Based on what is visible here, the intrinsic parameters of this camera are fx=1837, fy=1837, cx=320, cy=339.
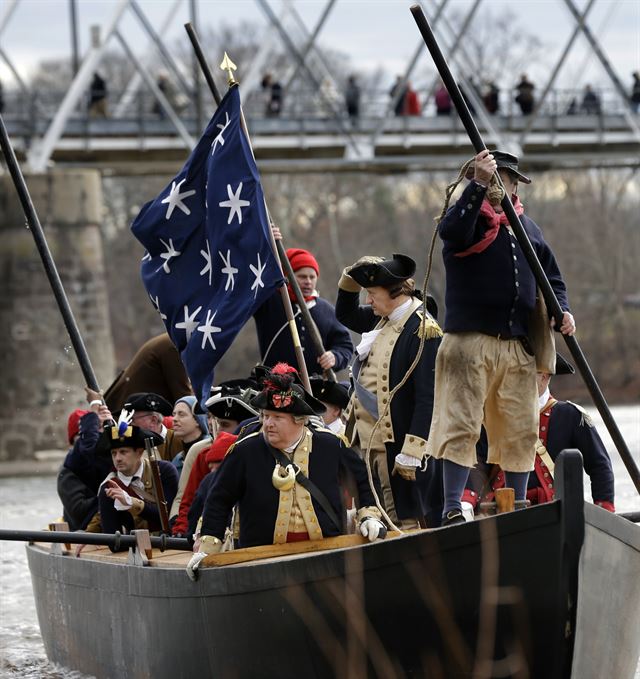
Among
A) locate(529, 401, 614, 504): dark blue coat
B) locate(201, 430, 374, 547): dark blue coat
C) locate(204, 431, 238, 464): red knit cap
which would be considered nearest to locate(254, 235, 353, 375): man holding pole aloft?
locate(204, 431, 238, 464): red knit cap

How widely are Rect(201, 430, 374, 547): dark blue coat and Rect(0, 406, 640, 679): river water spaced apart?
8.46 feet

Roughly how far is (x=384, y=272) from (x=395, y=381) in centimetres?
50

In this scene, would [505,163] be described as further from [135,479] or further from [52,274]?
[52,274]

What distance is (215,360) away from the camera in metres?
8.84

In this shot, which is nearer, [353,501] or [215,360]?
[353,501]

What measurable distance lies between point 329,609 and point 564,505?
105 centimetres

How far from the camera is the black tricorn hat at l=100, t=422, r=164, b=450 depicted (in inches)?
372

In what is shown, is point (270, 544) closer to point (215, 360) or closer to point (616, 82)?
point (215, 360)

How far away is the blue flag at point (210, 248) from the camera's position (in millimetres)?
8789

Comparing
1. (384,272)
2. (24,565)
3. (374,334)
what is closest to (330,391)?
(374,334)

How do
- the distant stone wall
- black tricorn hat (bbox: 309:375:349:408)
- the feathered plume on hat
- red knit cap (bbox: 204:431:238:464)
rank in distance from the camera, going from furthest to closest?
1. the distant stone wall
2. the feathered plume on hat
3. black tricorn hat (bbox: 309:375:349:408)
4. red knit cap (bbox: 204:431:238:464)

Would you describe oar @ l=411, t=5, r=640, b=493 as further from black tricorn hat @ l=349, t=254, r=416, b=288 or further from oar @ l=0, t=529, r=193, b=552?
oar @ l=0, t=529, r=193, b=552

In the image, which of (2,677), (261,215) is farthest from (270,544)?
(2,677)

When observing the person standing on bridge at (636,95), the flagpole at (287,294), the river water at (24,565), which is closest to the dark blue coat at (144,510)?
the river water at (24,565)
